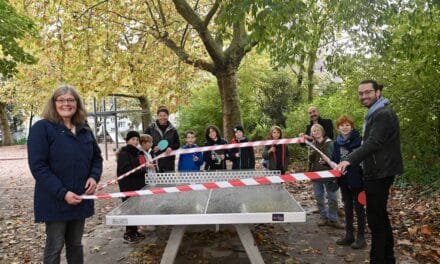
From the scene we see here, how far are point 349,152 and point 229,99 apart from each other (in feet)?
23.1

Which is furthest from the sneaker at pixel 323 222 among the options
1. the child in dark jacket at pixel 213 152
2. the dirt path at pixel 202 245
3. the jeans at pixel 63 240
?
the jeans at pixel 63 240

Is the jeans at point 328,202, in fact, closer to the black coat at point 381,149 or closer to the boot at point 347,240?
the boot at point 347,240

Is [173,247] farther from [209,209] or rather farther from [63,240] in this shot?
[63,240]

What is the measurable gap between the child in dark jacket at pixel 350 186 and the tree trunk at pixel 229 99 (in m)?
6.81

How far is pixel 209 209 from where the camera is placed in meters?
4.32

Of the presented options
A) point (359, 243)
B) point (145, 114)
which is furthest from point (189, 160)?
point (145, 114)

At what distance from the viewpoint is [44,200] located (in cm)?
369

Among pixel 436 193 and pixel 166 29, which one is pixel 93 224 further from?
pixel 166 29

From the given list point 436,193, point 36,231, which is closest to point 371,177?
point 436,193

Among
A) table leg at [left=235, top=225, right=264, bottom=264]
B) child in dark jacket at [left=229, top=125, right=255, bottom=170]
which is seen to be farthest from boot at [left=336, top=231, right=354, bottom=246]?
child in dark jacket at [left=229, top=125, right=255, bottom=170]

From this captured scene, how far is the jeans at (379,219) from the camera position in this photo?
179 inches

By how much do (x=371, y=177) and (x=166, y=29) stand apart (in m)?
10.3

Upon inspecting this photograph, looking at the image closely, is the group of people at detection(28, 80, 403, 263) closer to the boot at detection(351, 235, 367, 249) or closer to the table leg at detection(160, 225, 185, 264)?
the boot at detection(351, 235, 367, 249)

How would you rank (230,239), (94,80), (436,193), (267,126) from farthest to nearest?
(267,126) < (94,80) < (436,193) < (230,239)
